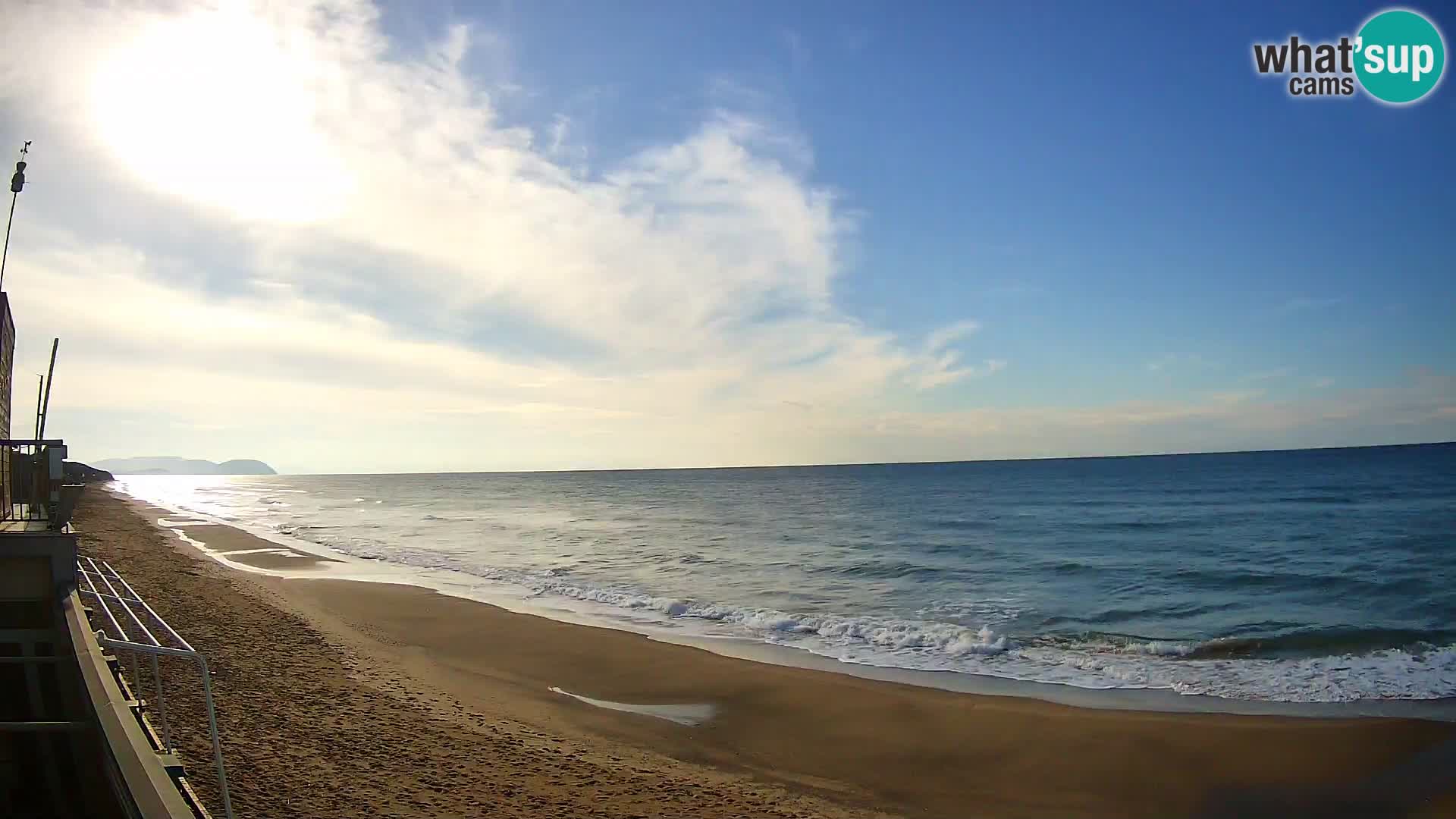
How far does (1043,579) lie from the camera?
69.0 ft

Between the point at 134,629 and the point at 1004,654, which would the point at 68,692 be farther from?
the point at 1004,654

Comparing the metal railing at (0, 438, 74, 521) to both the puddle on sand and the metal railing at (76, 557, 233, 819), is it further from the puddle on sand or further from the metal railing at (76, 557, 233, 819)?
the puddle on sand

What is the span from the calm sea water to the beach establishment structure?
9.28 m

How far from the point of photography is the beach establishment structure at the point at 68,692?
4.87m

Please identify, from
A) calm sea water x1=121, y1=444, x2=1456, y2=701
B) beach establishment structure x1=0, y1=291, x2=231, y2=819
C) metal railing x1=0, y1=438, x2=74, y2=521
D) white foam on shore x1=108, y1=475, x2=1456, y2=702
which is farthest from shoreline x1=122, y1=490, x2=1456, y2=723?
metal railing x1=0, y1=438, x2=74, y2=521

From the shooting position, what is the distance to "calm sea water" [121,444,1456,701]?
12781 mm

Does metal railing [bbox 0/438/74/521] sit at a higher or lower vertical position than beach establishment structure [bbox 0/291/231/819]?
higher

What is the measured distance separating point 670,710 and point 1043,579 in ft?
46.5

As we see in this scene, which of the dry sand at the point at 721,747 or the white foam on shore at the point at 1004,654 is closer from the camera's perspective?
the dry sand at the point at 721,747

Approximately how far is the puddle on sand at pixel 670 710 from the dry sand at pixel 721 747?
0.53ft

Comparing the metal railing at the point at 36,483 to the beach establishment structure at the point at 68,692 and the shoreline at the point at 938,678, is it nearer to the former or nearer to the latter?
the beach establishment structure at the point at 68,692

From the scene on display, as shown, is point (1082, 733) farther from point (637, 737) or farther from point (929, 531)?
point (929, 531)

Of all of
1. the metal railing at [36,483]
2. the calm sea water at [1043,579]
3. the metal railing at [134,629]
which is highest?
the metal railing at [36,483]

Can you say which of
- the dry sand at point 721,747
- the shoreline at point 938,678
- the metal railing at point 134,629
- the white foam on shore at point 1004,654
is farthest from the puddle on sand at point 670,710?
the metal railing at point 134,629
